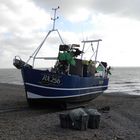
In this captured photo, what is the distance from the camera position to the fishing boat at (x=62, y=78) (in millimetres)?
18328

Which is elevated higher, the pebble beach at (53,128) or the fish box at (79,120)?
the fish box at (79,120)

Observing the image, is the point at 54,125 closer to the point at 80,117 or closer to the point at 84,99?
the point at 80,117

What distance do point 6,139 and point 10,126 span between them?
7.33 feet

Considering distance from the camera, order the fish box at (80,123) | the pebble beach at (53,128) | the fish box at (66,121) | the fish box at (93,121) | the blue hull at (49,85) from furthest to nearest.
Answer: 1. the blue hull at (49,85)
2. the fish box at (93,121)
3. the fish box at (66,121)
4. the fish box at (80,123)
5. the pebble beach at (53,128)

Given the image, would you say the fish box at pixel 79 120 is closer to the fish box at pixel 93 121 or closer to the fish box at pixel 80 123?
the fish box at pixel 80 123

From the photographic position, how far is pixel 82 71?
21406 mm

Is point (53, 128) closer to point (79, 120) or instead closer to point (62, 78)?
point (79, 120)

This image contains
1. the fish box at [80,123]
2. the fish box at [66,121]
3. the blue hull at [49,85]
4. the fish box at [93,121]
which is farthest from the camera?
the blue hull at [49,85]

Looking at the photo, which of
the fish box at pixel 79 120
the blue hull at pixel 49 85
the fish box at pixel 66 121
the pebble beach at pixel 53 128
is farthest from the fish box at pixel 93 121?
the blue hull at pixel 49 85

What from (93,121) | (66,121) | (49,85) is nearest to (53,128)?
(66,121)

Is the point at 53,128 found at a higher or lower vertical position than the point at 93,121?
lower

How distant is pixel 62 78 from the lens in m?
18.5

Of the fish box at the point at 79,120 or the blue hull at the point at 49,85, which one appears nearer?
the fish box at the point at 79,120

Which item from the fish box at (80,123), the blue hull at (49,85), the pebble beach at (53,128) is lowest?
the pebble beach at (53,128)
